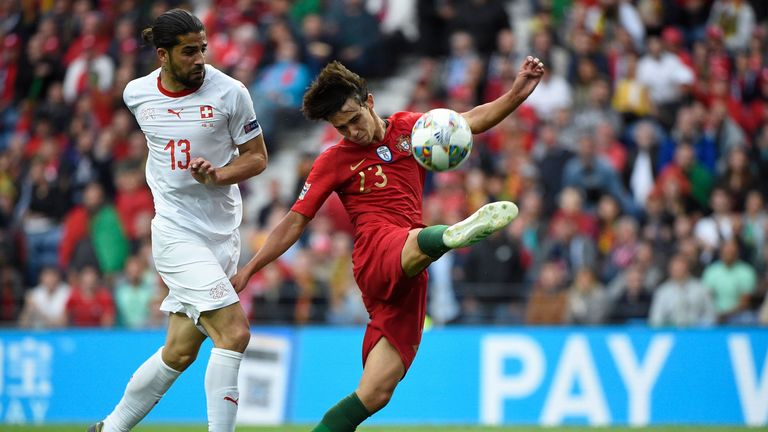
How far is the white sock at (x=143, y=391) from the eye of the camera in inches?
313

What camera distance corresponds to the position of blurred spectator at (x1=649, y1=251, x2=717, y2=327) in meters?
13.9

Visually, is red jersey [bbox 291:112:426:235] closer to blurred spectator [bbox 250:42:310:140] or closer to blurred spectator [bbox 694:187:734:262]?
blurred spectator [bbox 694:187:734:262]

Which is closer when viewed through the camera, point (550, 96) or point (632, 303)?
point (632, 303)

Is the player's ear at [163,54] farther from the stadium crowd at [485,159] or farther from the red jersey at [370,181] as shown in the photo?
the stadium crowd at [485,159]

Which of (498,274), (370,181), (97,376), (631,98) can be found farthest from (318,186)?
(631,98)

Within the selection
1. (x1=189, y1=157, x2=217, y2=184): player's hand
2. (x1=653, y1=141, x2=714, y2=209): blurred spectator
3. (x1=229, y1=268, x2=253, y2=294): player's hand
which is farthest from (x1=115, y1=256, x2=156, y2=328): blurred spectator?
(x1=189, y1=157, x2=217, y2=184): player's hand

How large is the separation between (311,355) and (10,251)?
508 cm

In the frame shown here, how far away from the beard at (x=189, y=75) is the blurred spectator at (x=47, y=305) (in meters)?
8.32

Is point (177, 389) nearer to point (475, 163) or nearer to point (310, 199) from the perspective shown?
point (475, 163)

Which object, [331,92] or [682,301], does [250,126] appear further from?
[682,301]

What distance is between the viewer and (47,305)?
1561 centimetres

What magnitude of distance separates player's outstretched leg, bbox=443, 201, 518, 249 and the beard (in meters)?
1.90

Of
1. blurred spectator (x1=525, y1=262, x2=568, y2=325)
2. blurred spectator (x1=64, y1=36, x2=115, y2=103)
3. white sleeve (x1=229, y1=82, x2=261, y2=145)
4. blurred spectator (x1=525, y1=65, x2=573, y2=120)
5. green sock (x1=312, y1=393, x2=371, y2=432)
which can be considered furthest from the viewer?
blurred spectator (x1=64, y1=36, x2=115, y2=103)

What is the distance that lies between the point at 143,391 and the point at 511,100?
2965 mm
